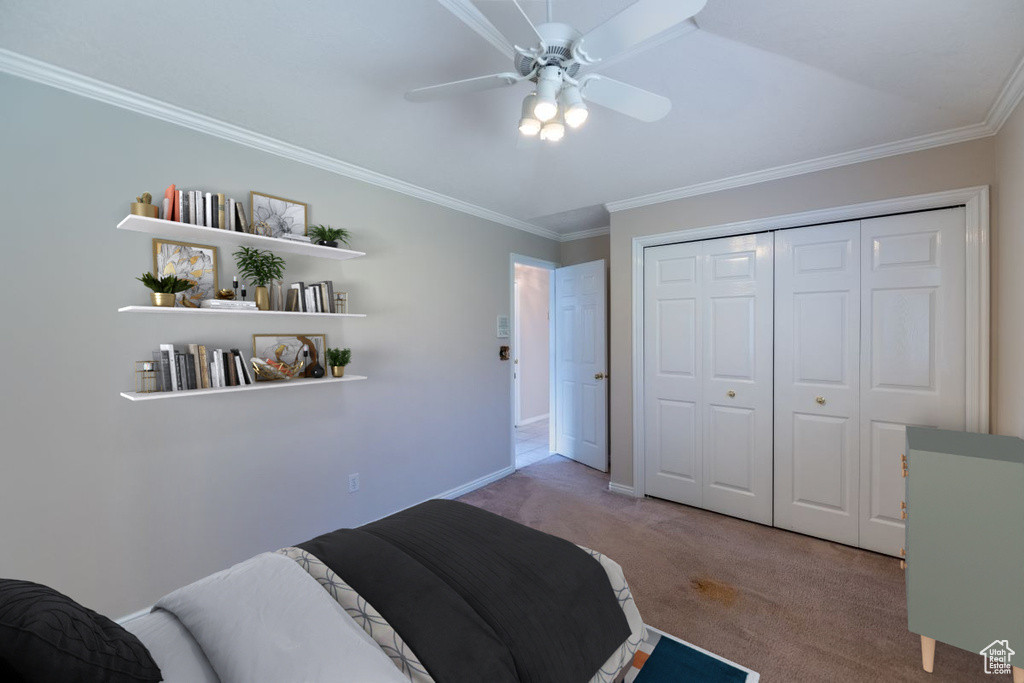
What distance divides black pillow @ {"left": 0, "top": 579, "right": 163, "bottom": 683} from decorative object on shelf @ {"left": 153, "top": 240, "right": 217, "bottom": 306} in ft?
5.15

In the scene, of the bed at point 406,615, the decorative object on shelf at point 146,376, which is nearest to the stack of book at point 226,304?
the decorative object on shelf at point 146,376

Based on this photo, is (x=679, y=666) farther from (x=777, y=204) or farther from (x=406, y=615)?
(x=777, y=204)

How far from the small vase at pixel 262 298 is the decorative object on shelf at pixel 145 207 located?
543 mm

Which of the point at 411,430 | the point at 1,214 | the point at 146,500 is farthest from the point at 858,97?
the point at 146,500

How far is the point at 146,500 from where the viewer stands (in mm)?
2072

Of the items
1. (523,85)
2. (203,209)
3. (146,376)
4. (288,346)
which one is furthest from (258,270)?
(523,85)

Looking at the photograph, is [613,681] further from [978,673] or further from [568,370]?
[568,370]

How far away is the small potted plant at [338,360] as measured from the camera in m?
2.67

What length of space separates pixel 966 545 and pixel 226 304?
345cm

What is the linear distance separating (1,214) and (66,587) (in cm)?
163

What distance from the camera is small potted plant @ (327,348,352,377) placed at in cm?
267

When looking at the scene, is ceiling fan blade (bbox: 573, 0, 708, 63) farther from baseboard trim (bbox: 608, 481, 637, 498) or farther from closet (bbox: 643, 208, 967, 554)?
baseboard trim (bbox: 608, 481, 637, 498)

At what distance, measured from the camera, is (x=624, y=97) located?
1588mm

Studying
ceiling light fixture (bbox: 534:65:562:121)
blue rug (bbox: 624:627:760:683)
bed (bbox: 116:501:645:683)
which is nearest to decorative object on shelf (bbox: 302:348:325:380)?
bed (bbox: 116:501:645:683)
